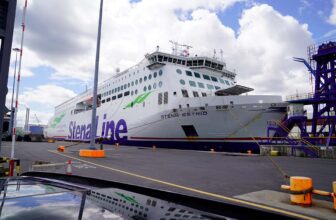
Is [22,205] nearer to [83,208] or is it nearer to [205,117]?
[83,208]

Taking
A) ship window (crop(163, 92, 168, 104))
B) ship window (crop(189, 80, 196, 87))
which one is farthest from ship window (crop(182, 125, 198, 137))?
ship window (crop(189, 80, 196, 87))

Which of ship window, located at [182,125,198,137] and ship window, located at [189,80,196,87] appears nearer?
ship window, located at [182,125,198,137]

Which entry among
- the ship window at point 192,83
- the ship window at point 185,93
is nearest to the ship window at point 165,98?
the ship window at point 185,93

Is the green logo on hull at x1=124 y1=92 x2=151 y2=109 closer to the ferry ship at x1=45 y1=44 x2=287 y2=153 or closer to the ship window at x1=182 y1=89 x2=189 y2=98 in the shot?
the ferry ship at x1=45 y1=44 x2=287 y2=153

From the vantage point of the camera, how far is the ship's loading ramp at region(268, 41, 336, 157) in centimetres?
1958

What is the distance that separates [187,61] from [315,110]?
589 inches

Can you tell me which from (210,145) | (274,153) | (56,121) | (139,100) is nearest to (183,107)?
(210,145)

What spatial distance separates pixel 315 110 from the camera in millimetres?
22078

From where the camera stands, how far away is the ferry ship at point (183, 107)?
2141 cm

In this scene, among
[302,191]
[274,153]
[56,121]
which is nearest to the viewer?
[302,191]

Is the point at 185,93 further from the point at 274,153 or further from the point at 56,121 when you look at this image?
the point at 56,121

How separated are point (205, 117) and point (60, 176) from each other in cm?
1894

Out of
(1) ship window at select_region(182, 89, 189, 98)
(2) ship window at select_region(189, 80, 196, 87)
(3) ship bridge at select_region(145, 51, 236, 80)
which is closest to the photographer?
(1) ship window at select_region(182, 89, 189, 98)

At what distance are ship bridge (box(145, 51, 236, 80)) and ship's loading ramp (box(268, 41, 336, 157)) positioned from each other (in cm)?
1078
